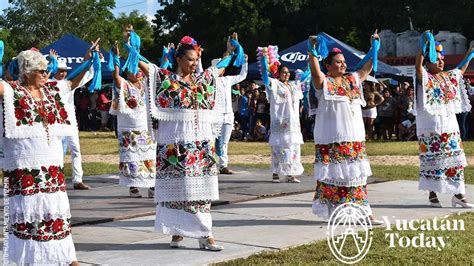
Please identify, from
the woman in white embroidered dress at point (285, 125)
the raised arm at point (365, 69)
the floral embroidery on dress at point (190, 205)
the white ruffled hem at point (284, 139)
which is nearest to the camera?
the floral embroidery on dress at point (190, 205)

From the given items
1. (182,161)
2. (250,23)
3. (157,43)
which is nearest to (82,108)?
(250,23)

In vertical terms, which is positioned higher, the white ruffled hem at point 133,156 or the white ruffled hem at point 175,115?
the white ruffled hem at point 175,115

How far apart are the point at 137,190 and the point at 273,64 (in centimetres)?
264

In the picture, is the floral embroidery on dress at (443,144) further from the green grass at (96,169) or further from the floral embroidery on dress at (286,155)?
the green grass at (96,169)

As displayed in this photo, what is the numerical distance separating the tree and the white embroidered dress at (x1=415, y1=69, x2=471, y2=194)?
65.9 metres

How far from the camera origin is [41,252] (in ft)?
21.4

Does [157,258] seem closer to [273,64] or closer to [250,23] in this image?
[273,64]

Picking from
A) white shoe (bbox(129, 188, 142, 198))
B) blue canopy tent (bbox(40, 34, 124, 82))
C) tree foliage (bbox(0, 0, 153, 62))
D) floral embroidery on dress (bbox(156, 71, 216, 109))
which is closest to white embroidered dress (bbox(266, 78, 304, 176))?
white shoe (bbox(129, 188, 142, 198))

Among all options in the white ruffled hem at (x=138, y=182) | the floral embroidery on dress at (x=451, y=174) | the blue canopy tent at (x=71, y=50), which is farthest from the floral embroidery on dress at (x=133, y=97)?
the blue canopy tent at (x=71, y=50)

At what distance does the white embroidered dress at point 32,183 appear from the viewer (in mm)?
6523

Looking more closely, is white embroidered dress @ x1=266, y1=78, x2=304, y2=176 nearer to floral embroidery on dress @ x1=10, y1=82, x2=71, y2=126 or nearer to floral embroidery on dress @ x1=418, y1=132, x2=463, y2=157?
floral embroidery on dress @ x1=418, y1=132, x2=463, y2=157

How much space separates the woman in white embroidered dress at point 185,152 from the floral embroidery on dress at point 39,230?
5.20 ft

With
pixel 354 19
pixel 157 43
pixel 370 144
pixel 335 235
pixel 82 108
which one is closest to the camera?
pixel 335 235

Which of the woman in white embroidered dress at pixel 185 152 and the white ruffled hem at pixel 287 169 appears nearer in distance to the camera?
the woman in white embroidered dress at pixel 185 152
